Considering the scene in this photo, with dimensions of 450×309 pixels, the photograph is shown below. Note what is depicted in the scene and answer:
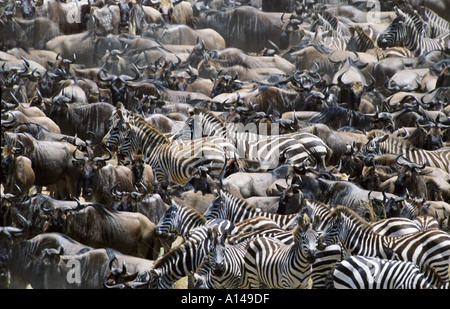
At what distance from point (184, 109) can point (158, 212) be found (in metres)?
8.07

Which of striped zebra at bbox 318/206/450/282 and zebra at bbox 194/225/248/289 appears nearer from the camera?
zebra at bbox 194/225/248/289

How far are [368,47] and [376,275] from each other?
20991 millimetres

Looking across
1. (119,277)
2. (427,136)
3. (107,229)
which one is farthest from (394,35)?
(119,277)

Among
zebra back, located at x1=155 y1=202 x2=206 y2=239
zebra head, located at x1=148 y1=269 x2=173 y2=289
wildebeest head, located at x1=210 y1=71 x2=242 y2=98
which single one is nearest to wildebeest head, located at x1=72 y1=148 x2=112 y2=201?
zebra back, located at x1=155 y1=202 x2=206 y2=239

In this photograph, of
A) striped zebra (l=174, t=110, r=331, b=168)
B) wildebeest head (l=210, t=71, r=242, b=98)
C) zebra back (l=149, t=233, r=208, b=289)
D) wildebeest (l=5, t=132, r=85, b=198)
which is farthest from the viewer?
wildebeest head (l=210, t=71, r=242, b=98)

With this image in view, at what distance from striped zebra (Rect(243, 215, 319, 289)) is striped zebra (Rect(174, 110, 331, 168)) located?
20.9 ft

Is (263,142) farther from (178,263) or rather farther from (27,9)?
(27,9)

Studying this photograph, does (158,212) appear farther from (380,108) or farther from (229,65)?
(229,65)

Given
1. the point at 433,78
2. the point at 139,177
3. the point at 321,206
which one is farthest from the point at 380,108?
the point at 321,206

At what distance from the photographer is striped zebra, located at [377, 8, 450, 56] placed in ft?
97.8

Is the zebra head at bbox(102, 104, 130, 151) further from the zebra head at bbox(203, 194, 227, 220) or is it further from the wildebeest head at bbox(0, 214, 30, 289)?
the wildebeest head at bbox(0, 214, 30, 289)

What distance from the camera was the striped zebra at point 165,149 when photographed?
16.3 m

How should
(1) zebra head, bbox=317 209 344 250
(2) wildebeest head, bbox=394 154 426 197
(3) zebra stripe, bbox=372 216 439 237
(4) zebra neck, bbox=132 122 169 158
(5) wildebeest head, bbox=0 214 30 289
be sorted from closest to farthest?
1. (1) zebra head, bbox=317 209 344 250
2. (5) wildebeest head, bbox=0 214 30 289
3. (3) zebra stripe, bbox=372 216 439 237
4. (2) wildebeest head, bbox=394 154 426 197
5. (4) zebra neck, bbox=132 122 169 158

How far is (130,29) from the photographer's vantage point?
103ft
